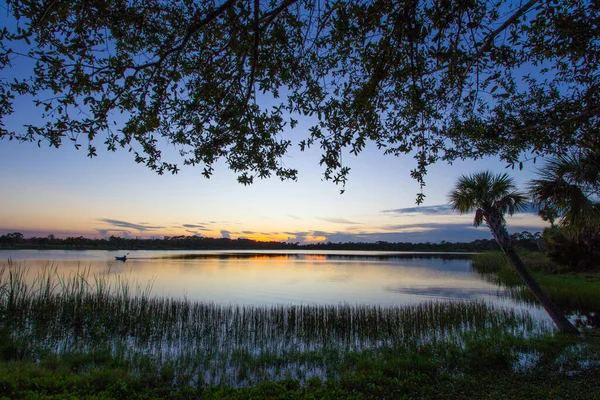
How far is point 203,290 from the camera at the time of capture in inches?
987

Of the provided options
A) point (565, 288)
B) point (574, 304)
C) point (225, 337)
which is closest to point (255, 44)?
point (225, 337)

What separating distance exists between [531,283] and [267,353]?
9.02 m

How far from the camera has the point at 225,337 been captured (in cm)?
1112

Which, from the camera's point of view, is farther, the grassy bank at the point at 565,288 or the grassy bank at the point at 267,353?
the grassy bank at the point at 565,288

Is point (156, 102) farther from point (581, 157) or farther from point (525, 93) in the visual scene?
point (581, 157)

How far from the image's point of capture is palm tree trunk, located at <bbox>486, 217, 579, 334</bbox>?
10.9 m

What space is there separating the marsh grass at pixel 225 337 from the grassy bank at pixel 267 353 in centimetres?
5

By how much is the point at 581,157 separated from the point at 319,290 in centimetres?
2052

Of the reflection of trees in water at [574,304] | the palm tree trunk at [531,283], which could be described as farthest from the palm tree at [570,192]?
the reflection of trees in water at [574,304]

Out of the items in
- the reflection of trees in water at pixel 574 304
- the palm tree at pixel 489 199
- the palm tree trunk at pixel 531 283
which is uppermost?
the palm tree at pixel 489 199

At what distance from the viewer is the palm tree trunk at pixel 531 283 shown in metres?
10.9

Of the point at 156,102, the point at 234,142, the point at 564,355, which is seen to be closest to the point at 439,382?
the point at 564,355

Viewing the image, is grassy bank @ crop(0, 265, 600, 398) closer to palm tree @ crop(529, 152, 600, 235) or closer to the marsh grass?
the marsh grass

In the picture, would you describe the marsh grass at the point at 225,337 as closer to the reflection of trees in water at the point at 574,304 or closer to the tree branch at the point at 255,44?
the reflection of trees in water at the point at 574,304
